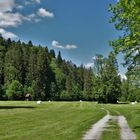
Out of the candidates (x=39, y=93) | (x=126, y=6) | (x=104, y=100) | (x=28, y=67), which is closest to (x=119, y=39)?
(x=126, y=6)

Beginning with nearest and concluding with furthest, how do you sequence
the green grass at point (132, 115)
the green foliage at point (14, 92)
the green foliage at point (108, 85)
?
the green grass at point (132, 115) < the green foliage at point (108, 85) < the green foliage at point (14, 92)

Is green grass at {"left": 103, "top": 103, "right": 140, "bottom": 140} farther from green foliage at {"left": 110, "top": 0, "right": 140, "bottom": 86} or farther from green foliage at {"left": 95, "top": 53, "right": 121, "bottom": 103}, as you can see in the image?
green foliage at {"left": 95, "top": 53, "right": 121, "bottom": 103}

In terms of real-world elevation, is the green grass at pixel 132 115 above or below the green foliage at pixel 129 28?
below

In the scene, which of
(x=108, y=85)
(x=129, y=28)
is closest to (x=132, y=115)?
(x=129, y=28)

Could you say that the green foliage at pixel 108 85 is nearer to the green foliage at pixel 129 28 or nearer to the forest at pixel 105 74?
the forest at pixel 105 74

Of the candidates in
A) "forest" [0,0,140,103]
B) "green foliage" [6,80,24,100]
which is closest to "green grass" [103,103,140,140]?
"forest" [0,0,140,103]

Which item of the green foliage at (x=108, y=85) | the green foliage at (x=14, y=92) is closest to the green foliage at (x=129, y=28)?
the green foliage at (x=108, y=85)

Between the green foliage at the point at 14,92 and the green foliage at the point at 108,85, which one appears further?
the green foliage at the point at 14,92

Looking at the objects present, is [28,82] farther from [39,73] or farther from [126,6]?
[126,6]

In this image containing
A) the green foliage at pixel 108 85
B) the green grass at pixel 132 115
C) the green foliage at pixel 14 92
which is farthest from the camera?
the green foliage at pixel 14 92

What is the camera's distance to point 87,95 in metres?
199

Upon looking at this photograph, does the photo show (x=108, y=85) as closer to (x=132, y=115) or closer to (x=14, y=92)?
(x=14, y=92)

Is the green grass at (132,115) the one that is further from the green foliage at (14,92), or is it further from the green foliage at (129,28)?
the green foliage at (14,92)

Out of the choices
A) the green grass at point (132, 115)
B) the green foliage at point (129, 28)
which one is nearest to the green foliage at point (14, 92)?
the green grass at point (132, 115)
